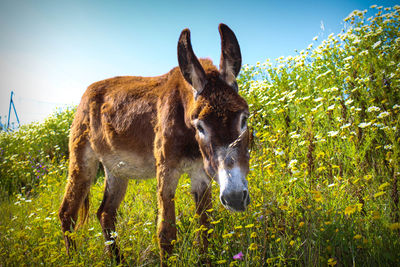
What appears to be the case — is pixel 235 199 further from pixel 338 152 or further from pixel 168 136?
pixel 338 152

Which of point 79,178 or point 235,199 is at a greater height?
point 79,178

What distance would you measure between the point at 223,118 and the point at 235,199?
0.59m

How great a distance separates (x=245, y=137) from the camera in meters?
2.12

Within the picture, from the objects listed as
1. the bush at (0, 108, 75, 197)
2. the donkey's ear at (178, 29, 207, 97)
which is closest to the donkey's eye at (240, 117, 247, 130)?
the donkey's ear at (178, 29, 207, 97)

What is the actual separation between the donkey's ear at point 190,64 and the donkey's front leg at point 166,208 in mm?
718

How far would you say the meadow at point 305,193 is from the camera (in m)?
1.89

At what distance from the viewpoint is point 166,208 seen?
2.28 metres

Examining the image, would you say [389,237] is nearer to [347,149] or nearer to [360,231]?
[360,231]

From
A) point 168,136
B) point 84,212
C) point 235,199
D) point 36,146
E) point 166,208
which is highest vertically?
point 36,146

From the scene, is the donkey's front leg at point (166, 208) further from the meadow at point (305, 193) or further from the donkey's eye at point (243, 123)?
the donkey's eye at point (243, 123)

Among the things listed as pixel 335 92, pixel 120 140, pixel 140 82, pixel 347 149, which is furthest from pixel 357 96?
pixel 120 140

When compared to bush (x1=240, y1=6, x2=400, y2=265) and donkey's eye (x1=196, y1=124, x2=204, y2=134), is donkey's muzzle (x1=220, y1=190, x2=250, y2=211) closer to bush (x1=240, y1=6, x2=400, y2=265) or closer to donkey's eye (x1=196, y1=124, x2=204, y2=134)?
bush (x1=240, y1=6, x2=400, y2=265)

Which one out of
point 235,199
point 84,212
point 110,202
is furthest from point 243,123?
point 84,212

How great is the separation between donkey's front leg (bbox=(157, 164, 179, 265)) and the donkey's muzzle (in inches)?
25.5
